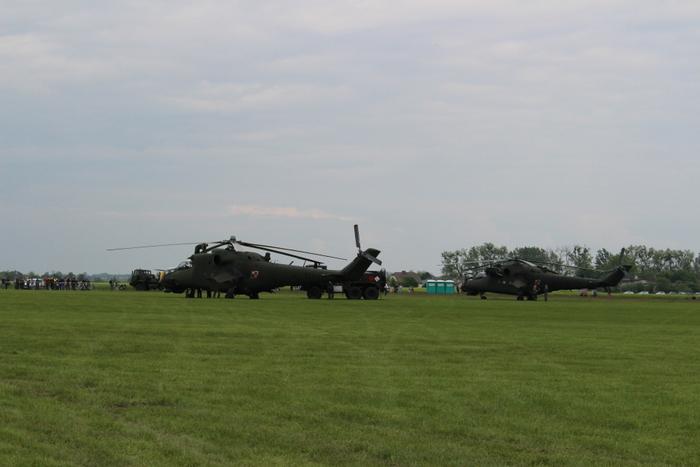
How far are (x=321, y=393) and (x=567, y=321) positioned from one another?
2287 cm

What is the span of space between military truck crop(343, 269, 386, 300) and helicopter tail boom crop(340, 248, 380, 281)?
2.89 ft

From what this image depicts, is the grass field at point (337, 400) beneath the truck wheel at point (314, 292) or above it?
beneath

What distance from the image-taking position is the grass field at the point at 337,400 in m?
9.15

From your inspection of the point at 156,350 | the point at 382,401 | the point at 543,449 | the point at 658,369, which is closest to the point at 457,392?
the point at 382,401

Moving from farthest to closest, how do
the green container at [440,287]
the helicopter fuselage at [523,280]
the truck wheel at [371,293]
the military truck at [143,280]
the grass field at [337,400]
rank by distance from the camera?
1. the green container at [440,287]
2. the military truck at [143,280]
3. the helicopter fuselage at [523,280]
4. the truck wheel at [371,293]
5. the grass field at [337,400]

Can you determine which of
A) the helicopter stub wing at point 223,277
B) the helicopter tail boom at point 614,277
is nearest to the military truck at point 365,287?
the helicopter stub wing at point 223,277

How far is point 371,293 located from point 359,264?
2.74m

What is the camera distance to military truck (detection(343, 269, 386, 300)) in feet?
191

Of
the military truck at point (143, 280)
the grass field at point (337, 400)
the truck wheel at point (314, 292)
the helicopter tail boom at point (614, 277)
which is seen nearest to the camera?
the grass field at point (337, 400)

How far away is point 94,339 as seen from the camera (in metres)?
20.2

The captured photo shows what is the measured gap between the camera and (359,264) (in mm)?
57125

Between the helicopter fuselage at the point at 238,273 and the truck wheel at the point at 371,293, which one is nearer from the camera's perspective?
the helicopter fuselage at the point at 238,273

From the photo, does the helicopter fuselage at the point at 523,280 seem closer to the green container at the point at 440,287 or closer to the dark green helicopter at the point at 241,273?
the dark green helicopter at the point at 241,273

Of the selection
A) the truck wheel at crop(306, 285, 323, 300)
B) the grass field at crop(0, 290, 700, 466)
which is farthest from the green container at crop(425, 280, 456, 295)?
the grass field at crop(0, 290, 700, 466)
